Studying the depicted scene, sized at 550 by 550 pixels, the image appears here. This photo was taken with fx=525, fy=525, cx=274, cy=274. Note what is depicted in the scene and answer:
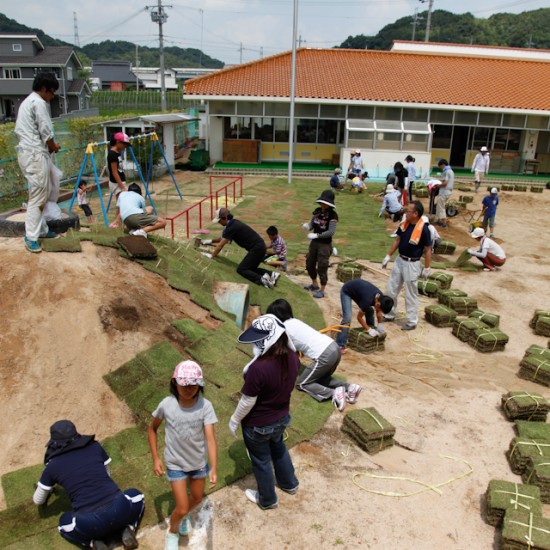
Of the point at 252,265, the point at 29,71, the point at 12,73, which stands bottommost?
the point at 252,265

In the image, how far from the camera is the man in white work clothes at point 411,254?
911cm

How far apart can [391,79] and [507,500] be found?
2925 centimetres

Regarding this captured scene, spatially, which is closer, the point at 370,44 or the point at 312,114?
the point at 312,114

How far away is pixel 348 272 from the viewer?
38.8ft

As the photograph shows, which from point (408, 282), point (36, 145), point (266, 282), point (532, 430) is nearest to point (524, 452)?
point (532, 430)

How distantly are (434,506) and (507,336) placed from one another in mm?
4625

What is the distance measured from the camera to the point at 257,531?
4918mm

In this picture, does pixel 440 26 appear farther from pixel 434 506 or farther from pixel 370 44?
pixel 434 506

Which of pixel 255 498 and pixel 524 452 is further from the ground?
pixel 524 452

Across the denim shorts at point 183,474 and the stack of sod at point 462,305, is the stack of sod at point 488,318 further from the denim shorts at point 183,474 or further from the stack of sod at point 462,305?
the denim shorts at point 183,474

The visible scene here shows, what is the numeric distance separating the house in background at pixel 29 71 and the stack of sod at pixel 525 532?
5285 cm

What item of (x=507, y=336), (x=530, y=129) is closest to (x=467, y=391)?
(x=507, y=336)

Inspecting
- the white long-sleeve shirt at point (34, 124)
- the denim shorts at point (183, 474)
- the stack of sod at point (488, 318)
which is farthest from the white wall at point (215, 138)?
the denim shorts at point (183, 474)

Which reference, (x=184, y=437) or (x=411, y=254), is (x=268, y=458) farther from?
(x=411, y=254)
